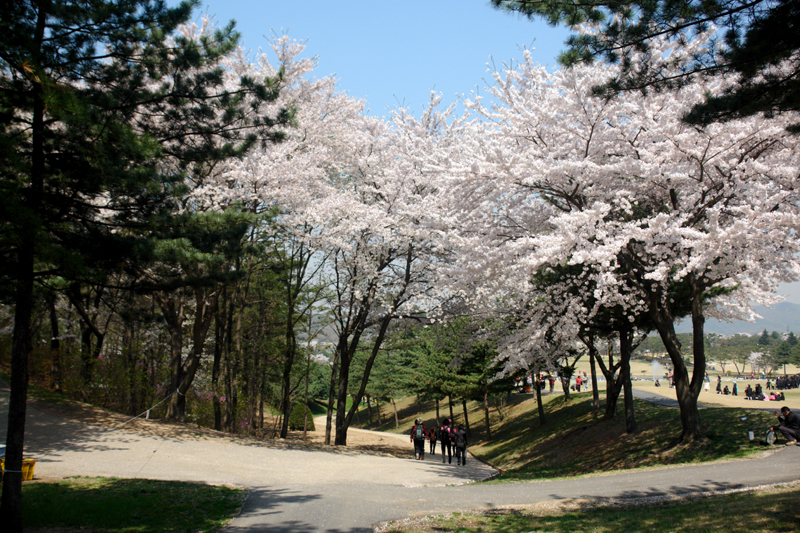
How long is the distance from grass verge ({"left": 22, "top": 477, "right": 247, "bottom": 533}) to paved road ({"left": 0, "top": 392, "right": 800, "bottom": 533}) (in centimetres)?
43

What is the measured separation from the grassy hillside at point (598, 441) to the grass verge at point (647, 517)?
4.37m

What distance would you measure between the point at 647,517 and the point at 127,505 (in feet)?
23.0

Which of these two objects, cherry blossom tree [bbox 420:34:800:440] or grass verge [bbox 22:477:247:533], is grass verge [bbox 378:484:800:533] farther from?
cherry blossom tree [bbox 420:34:800:440]

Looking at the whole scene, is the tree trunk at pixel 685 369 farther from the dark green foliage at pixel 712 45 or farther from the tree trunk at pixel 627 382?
the dark green foliage at pixel 712 45

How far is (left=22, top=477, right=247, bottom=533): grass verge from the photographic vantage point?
249 inches

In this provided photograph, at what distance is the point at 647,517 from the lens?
20.3 feet

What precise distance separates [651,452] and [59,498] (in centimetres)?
1202

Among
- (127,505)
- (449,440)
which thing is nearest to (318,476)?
(127,505)

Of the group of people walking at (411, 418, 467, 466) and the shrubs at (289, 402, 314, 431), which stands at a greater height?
the group of people walking at (411, 418, 467, 466)

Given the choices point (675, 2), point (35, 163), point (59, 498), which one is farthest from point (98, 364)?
point (675, 2)

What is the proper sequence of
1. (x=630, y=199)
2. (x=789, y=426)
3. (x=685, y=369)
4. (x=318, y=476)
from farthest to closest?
(x=630, y=199), (x=685, y=369), (x=318, y=476), (x=789, y=426)

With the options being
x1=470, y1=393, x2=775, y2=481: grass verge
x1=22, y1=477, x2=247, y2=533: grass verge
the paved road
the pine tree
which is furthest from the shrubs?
the pine tree

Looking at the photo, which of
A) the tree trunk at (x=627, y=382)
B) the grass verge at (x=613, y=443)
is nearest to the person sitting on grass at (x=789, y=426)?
the grass verge at (x=613, y=443)

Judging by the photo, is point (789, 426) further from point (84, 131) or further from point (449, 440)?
point (84, 131)
